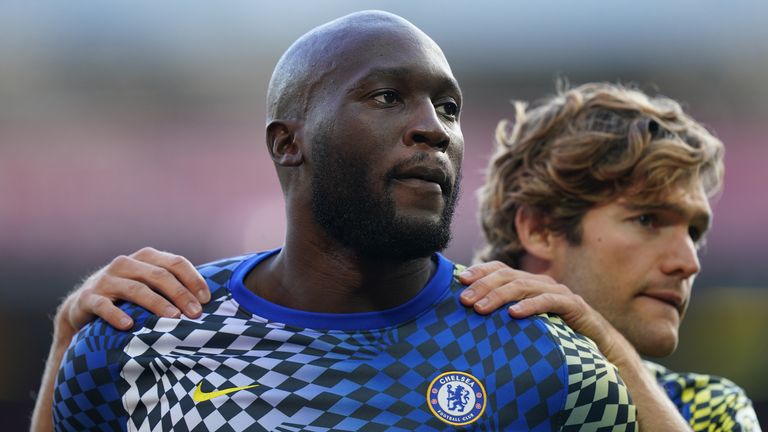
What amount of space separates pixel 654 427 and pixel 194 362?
3.68 ft

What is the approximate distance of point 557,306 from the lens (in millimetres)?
2367

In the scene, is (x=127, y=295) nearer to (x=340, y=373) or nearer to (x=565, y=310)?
(x=340, y=373)

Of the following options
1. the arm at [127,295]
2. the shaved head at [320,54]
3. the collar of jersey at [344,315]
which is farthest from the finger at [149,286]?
the shaved head at [320,54]

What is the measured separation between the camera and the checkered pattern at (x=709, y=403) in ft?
10.3

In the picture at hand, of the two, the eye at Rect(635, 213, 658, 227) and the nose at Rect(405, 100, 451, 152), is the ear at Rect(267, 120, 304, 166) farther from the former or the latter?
the eye at Rect(635, 213, 658, 227)

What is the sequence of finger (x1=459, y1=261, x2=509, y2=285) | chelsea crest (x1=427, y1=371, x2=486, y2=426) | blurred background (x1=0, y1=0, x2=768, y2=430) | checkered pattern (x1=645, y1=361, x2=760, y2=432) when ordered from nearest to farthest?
chelsea crest (x1=427, y1=371, x2=486, y2=426)
finger (x1=459, y1=261, x2=509, y2=285)
checkered pattern (x1=645, y1=361, x2=760, y2=432)
blurred background (x1=0, y1=0, x2=768, y2=430)

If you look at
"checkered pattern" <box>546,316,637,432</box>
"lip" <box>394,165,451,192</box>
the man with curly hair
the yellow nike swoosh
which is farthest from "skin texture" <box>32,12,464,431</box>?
the man with curly hair

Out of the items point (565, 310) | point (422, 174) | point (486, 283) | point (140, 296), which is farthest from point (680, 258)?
point (140, 296)

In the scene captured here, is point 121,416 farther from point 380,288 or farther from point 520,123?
point 520,123

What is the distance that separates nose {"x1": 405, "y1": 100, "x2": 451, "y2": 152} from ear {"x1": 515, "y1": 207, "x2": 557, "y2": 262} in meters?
1.29

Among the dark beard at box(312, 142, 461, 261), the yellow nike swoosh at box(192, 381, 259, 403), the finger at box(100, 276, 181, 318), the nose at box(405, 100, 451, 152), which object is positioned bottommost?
the yellow nike swoosh at box(192, 381, 259, 403)

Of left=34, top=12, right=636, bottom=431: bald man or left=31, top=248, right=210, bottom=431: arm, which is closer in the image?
left=34, top=12, right=636, bottom=431: bald man

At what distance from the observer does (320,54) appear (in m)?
2.36

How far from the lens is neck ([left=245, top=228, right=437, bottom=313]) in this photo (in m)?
2.33
